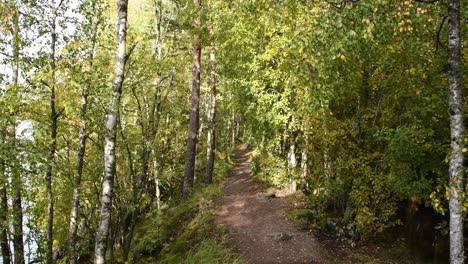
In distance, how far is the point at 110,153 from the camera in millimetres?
7734

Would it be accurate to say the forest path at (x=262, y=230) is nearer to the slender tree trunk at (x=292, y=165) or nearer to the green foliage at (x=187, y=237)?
the green foliage at (x=187, y=237)

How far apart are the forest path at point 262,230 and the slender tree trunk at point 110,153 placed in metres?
4.21

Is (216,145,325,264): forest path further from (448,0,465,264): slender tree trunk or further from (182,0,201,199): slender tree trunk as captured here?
(448,0,465,264): slender tree trunk

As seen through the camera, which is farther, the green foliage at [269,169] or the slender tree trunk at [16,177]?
the green foliage at [269,169]

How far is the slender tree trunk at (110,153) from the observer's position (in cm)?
752

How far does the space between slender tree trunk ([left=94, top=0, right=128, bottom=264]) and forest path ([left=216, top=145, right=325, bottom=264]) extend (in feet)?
13.8

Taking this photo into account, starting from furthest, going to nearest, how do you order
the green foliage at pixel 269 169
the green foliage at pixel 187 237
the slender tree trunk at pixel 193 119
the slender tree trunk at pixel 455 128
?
the green foliage at pixel 269 169 < the slender tree trunk at pixel 193 119 < the green foliage at pixel 187 237 < the slender tree trunk at pixel 455 128

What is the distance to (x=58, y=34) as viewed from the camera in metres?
10.2

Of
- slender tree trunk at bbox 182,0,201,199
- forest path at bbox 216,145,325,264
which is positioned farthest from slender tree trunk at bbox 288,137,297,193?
slender tree trunk at bbox 182,0,201,199

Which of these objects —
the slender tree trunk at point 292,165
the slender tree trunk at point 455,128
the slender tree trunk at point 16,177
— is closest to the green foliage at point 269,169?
the slender tree trunk at point 292,165

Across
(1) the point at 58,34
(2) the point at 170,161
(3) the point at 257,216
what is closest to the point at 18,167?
(1) the point at 58,34

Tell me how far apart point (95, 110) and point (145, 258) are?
6.00m

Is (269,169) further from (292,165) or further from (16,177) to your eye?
(16,177)

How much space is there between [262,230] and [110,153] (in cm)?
635
